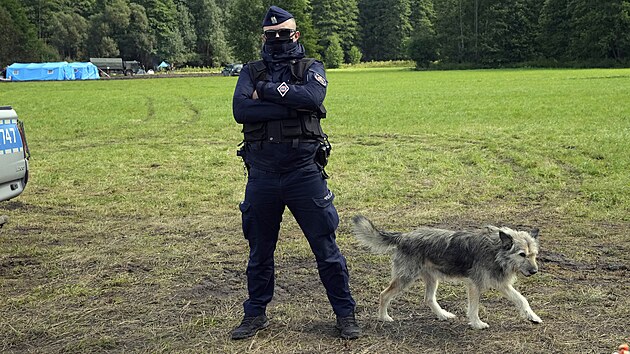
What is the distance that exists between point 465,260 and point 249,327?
5.48 ft

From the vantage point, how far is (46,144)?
17109 millimetres

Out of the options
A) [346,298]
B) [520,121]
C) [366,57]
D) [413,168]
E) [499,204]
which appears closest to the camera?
[346,298]

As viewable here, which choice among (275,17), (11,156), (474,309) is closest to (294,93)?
(275,17)

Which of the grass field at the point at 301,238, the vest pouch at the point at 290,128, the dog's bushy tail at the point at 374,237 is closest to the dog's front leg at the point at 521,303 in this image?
the grass field at the point at 301,238

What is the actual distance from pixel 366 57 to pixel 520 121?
10623 centimetres

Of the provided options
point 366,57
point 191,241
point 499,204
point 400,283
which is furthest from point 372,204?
point 366,57

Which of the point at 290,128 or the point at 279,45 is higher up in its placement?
the point at 279,45

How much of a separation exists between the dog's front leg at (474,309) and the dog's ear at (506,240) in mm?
374

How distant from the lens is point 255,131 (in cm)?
445

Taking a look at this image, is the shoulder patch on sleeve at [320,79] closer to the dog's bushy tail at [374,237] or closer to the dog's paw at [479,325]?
the dog's bushy tail at [374,237]

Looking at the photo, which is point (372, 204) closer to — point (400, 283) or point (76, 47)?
→ point (400, 283)

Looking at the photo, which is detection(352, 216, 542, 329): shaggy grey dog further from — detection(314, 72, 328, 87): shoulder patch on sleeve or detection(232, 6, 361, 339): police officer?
detection(314, 72, 328, 87): shoulder patch on sleeve

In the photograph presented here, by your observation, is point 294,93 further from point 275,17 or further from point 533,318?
point 533,318

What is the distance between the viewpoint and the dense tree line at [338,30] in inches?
3172
